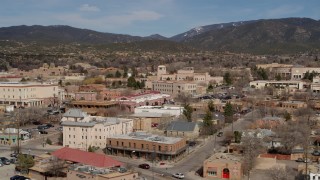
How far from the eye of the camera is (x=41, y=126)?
5228cm

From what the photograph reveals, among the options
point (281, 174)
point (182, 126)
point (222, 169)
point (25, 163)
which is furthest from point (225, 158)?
point (25, 163)

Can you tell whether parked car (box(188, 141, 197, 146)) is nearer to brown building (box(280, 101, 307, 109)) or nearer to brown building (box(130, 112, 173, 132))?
brown building (box(130, 112, 173, 132))

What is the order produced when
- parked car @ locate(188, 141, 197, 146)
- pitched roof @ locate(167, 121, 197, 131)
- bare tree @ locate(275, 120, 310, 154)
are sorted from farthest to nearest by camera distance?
1. pitched roof @ locate(167, 121, 197, 131)
2. parked car @ locate(188, 141, 197, 146)
3. bare tree @ locate(275, 120, 310, 154)

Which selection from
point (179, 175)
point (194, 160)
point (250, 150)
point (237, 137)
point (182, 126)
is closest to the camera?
point (179, 175)

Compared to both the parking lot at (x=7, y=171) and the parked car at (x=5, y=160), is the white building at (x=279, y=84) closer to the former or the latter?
the parked car at (x=5, y=160)

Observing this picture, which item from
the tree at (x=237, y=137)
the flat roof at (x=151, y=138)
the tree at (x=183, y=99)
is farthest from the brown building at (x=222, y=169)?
the tree at (x=183, y=99)

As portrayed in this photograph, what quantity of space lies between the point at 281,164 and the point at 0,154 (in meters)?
21.0

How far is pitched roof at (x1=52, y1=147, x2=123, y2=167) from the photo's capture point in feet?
107

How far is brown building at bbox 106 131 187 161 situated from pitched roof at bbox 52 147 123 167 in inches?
164

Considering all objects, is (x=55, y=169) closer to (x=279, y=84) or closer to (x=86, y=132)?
(x=86, y=132)

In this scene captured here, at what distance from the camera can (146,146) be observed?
38000mm

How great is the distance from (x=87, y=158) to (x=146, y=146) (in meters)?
5.67

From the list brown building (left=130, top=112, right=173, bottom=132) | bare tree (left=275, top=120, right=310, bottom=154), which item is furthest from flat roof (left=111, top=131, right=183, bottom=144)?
bare tree (left=275, top=120, right=310, bottom=154)

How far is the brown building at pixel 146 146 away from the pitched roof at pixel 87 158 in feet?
13.7
